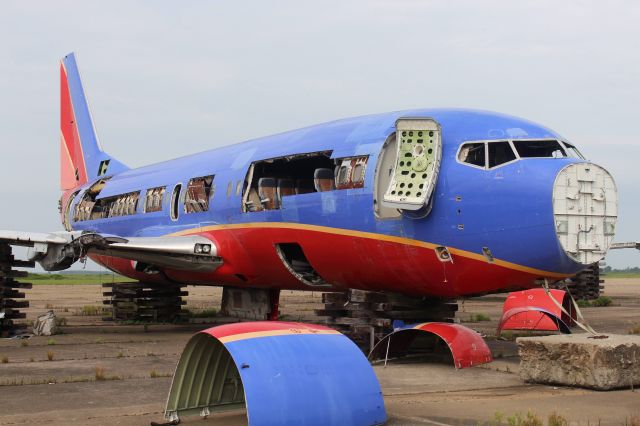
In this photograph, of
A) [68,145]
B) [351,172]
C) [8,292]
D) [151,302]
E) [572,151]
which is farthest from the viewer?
[68,145]

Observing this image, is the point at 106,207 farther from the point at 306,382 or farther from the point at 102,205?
the point at 306,382

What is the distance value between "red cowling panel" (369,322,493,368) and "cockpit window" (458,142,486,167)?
9.70ft

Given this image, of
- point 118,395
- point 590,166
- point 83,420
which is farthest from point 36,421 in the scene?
point 590,166

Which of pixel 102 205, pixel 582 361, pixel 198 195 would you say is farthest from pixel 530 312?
→ pixel 102 205

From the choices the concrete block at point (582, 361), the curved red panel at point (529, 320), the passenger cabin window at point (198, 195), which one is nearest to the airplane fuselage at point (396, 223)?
the passenger cabin window at point (198, 195)

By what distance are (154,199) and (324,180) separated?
330 inches

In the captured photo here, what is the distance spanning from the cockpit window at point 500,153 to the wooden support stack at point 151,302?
1490 cm

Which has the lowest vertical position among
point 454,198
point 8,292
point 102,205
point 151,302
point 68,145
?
point 151,302

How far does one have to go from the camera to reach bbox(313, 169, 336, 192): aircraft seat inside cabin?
17.8 m

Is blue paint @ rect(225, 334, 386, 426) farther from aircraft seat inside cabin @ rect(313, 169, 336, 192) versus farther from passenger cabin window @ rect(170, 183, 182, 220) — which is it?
passenger cabin window @ rect(170, 183, 182, 220)

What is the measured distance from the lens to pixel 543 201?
13727 mm

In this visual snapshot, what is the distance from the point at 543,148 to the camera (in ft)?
49.6

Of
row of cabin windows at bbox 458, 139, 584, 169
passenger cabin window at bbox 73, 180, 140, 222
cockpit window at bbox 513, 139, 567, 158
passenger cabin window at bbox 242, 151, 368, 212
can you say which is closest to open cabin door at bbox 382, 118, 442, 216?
row of cabin windows at bbox 458, 139, 584, 169

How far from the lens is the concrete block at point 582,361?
39.7ft
